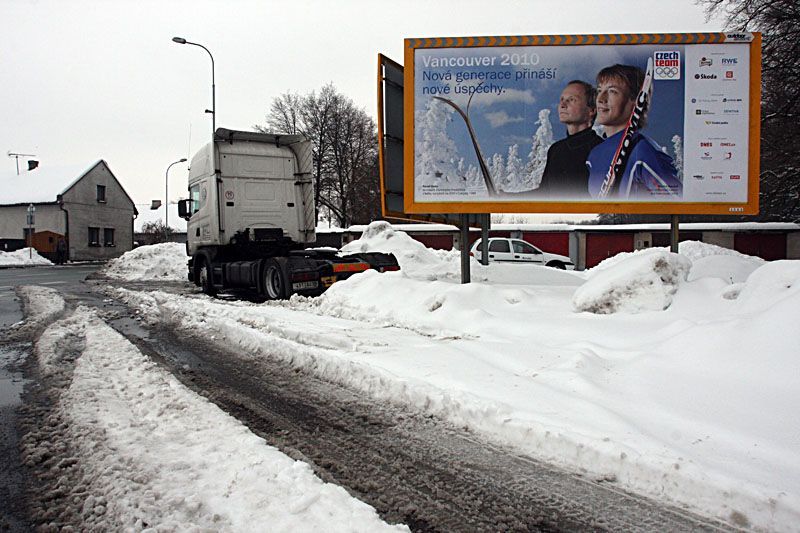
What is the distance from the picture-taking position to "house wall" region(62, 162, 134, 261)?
48031mm

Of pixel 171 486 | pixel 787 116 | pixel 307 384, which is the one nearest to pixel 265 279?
pixel 307 384

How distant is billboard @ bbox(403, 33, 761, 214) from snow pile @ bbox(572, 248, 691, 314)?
1980 millimetres

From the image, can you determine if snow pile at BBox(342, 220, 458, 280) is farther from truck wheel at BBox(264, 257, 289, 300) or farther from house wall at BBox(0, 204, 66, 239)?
house wall at BBox(0, 204, 66, 239)

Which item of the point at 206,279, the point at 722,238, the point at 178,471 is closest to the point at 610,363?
the point at 178,471

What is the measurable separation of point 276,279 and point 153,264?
57.1ft

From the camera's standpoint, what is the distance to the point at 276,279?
1266cm

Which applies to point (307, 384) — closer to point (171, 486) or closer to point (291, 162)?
point (171, 486)

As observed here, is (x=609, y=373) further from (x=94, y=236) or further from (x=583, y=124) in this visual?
(x=94, y=236)

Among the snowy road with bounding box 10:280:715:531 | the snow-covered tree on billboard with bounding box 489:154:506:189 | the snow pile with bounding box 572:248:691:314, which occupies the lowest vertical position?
the snowy road with bounding box 10:280:715:531

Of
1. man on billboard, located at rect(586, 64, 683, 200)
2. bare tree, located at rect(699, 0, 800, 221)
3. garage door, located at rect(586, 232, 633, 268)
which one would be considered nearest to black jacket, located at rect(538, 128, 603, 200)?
man on billboard, located at rect(586, 64, 683, 200)

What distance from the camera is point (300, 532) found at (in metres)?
2.54

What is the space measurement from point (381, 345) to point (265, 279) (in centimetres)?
692

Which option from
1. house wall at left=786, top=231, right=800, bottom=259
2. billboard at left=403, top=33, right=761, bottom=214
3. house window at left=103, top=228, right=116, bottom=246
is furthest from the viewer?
house window at left=103, top=228, right=116, bottom=246

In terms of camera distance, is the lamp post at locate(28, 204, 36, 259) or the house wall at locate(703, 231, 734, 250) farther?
the lamp post at locate(28, 204, 36, 259)
